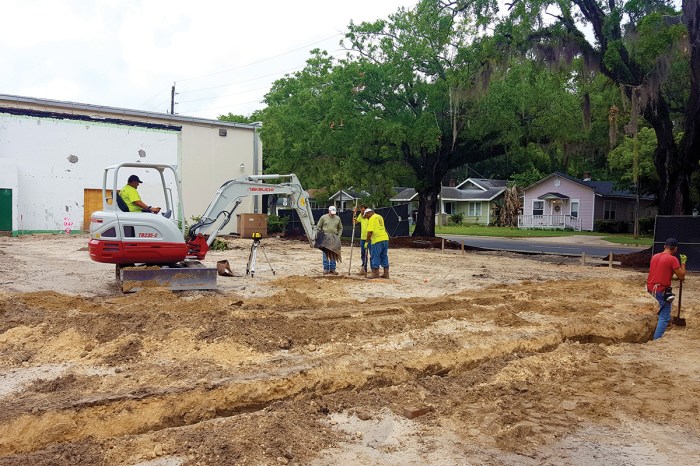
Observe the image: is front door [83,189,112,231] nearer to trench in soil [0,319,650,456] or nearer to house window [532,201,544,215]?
trench in soil [0,319,650,456]

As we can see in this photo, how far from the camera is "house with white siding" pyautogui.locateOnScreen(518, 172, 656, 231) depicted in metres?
47.0

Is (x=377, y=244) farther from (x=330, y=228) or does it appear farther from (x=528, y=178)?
(x=528, y=178)

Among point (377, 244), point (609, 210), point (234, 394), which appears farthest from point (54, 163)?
point (609, 210)

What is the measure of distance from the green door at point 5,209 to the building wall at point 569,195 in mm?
39005

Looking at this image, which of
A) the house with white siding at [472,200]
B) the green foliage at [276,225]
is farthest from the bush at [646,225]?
the green foliage at [276,225]

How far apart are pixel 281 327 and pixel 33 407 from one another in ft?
11.4

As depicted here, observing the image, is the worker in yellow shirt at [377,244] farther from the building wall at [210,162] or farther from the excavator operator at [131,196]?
the building wall at [210,162]

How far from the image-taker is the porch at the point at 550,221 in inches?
1900

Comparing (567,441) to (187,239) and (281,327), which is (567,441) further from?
(187,239)

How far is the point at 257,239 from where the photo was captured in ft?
44.3

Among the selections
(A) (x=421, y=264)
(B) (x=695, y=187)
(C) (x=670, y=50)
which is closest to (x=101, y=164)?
(A) (x=421, y=264)

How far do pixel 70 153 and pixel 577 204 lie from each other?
37.2 meters

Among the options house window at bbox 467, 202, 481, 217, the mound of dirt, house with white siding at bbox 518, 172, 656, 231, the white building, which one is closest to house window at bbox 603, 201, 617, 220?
house with white siding at bbox 518, 172, 656, 231

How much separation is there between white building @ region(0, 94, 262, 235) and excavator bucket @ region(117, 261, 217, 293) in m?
17.6
